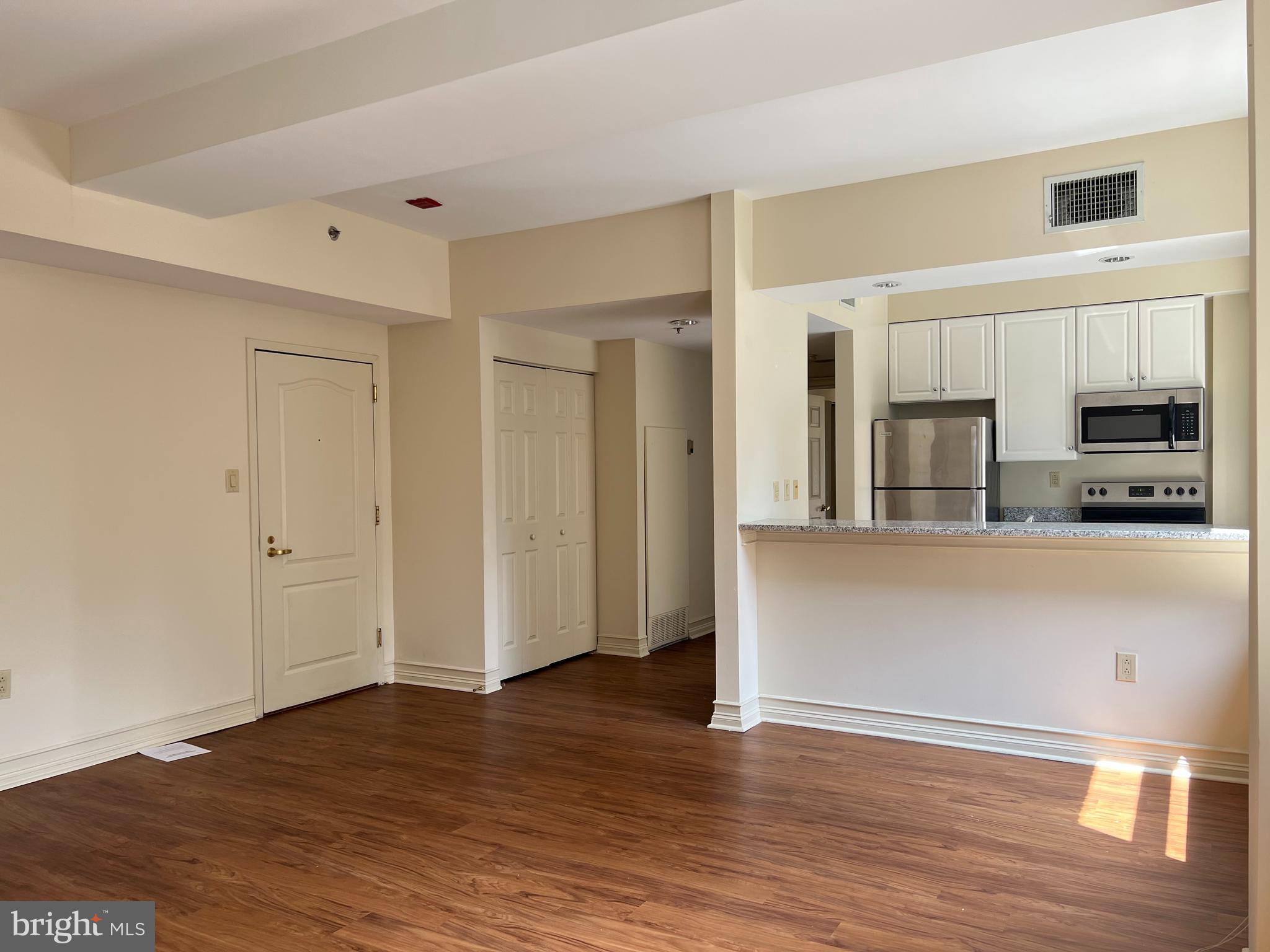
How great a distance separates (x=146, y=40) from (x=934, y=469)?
4958mm

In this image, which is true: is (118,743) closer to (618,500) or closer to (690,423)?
(618,500)

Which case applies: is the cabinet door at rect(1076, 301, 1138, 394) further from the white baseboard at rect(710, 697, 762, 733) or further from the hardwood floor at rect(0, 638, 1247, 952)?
the white baseboard at rect(710, 697, 762, 733)

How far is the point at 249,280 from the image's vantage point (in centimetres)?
418

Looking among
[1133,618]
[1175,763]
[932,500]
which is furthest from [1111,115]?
[932,500]

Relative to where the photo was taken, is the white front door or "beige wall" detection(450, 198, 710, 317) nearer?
"beige wall" detection(450, 198, 710, 317)

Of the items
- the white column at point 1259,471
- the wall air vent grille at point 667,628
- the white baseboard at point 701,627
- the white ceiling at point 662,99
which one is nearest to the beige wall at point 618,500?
the wall air vent grille at point 667,628

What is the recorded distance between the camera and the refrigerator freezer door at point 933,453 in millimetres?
5938

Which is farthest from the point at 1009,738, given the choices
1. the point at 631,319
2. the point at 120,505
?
the point at 120,505

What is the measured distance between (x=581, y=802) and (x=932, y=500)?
3595mm

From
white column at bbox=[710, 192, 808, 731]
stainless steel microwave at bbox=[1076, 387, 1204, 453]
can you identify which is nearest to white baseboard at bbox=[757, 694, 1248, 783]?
white column at bbox=[710, 192, 808, 731]

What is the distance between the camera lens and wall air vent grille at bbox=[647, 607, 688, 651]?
627 cm

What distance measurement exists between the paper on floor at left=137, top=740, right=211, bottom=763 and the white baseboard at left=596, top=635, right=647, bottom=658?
2.76 metres

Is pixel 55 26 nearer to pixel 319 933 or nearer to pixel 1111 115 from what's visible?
pixel 319 933

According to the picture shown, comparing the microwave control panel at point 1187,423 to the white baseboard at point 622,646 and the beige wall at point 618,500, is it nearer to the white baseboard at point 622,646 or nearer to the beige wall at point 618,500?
the beige wall at point 618,500
